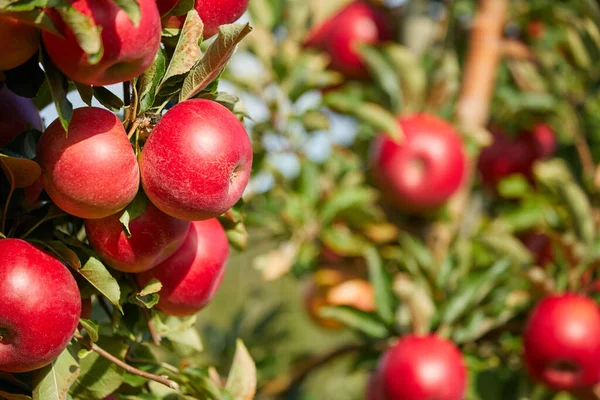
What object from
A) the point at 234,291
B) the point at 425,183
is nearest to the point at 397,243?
the point at 425,183

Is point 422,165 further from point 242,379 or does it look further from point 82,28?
point 82,28

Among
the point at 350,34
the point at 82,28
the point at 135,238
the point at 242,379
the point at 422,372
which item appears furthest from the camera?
the point at 350,34

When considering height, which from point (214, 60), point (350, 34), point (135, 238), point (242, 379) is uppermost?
point (214, 60)

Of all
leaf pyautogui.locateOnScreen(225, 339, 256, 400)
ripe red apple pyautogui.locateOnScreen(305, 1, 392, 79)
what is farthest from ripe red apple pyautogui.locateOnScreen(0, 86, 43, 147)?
ripe red apple pyautogui.locateOnScreen(305, 1, 392, 79)

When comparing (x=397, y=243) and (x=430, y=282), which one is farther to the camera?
(x=397, y=243)

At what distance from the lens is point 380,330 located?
1.60 m

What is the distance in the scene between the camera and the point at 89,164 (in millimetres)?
592

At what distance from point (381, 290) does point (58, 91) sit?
1112mm

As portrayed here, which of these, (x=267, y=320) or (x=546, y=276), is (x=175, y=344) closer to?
(x=546, y=276)

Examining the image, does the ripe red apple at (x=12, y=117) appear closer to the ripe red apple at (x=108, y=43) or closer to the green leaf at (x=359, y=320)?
the ripe red apple at (x=108, y=43)

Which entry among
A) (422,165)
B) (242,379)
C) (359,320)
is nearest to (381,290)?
(359,320)

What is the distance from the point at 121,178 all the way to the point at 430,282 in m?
1.15

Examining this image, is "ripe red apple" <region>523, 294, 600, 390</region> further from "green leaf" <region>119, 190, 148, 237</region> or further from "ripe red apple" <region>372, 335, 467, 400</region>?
"green leaf" <region>119, 190, 148, 237</region>

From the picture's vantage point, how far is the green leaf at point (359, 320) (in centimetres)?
154
